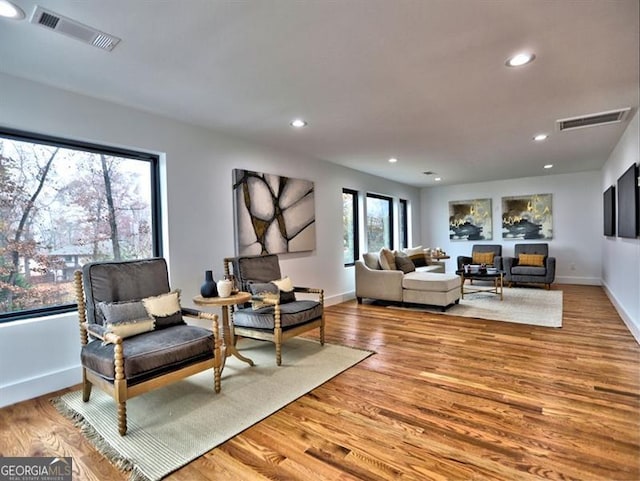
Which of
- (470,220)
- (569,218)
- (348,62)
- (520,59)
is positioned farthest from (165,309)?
(569,218)

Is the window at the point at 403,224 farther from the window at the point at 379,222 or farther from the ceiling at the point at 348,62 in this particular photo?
the ceiling at the point at 348,62

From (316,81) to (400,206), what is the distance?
6.17 meters

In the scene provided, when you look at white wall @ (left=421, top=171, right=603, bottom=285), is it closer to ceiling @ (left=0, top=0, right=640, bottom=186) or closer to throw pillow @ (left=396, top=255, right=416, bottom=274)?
throw pillow @ (left=396, top=255, right=416, bottom=274)

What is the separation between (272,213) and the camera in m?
4.61

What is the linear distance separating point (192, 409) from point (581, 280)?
821cm

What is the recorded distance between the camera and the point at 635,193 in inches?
138

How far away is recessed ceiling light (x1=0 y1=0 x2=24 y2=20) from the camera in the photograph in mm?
1759

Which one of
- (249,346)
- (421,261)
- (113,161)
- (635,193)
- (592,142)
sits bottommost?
(249,346)

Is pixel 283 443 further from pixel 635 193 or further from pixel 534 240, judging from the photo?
pixel 534 240

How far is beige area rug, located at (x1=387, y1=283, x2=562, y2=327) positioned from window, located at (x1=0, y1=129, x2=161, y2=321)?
3959 mm

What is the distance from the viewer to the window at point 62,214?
105 inches

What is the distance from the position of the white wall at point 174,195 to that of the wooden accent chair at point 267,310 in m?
0.48

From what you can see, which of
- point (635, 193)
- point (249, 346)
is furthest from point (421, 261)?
point (249, 346)

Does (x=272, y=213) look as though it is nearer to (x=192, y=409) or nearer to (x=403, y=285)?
(x=403, y=285)
